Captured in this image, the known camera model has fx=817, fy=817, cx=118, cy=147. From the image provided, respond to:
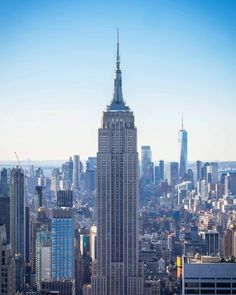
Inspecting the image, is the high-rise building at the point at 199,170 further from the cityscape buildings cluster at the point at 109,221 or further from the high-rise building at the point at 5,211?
the high-rise building at the point at 5,211

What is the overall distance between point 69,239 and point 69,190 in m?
1.96

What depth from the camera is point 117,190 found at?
1313 centimetres

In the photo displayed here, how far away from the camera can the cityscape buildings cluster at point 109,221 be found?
11914 millimetres

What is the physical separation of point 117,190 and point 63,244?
1.31 meters

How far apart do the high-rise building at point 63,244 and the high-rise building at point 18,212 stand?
1.92ft

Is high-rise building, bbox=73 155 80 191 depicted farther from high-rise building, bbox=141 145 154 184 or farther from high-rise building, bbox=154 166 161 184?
high-rise building, bbox=154 166 161 184

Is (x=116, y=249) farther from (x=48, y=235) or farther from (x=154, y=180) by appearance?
(x=154, y=180)

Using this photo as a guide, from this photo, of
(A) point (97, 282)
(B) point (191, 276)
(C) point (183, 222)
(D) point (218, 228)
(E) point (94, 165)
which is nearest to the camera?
(B) point (191, 276)

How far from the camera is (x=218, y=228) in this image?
14.1m

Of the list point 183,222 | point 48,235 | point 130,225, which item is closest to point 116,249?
point 130,225

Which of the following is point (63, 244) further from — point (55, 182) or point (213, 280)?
point (213, 280)

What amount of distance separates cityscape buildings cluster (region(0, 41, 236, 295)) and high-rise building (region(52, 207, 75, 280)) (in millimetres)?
18

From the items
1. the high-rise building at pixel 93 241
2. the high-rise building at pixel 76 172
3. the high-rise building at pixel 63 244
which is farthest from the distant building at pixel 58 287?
the high-rise building at pixel 76 172

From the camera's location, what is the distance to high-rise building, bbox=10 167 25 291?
449 inches
